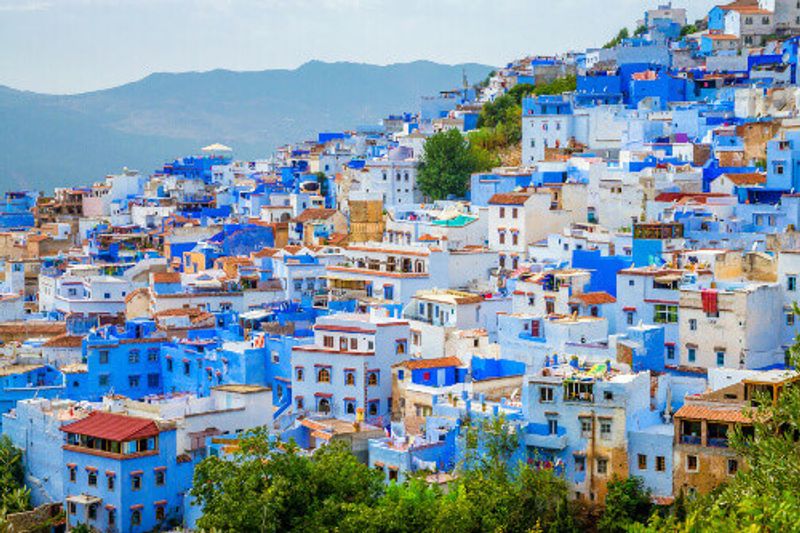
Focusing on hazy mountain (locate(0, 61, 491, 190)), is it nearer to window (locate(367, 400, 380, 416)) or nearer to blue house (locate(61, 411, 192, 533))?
window (locate(367, 400, 380, 416))

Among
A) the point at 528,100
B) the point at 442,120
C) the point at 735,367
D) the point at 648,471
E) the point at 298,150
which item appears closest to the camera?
the point at 648,471

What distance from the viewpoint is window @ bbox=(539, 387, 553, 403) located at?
85.9ft

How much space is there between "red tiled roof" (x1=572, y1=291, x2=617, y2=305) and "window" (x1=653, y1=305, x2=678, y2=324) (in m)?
1.25

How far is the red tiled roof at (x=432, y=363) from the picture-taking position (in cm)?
3030

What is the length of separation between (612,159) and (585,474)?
23.3 metres

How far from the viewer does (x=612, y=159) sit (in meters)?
47.8

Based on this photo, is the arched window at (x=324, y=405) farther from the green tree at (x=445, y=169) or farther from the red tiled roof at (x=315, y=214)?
the green tree at (x=445, y=169)

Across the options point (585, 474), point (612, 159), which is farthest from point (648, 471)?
point (612, 159)

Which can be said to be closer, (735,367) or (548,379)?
(548,379)

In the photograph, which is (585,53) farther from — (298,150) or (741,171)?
(741,171)

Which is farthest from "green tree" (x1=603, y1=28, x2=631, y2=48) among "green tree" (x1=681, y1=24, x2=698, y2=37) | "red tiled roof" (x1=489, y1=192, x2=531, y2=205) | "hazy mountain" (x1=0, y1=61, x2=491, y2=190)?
"hazy mountain" (x1=0, y1=61, x2=491, y2=190)

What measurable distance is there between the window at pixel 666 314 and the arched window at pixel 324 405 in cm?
701

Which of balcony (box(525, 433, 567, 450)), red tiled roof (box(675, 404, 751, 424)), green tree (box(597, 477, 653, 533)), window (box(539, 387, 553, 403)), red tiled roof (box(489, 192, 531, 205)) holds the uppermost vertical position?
red tiled roof (box(489, 192, 531, 205))

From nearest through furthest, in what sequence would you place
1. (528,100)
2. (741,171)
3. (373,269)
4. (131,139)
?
(373,269) → (741,171) → (528,100) → (131,139)
